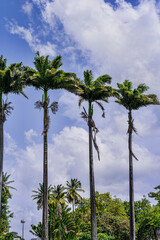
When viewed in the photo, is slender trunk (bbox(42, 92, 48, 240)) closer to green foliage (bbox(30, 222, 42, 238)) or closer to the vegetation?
the vegetation

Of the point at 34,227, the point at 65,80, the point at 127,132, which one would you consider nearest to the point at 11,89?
the point at 65,80

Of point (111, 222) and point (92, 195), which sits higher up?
point (92, 195)

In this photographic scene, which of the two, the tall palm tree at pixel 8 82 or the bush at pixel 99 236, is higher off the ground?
the tall palm tree at pixel 8 82

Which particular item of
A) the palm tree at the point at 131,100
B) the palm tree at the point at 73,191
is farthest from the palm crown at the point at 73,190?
the palm tree at the point at 131,100

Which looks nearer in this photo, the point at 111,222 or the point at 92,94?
the point at 92,94

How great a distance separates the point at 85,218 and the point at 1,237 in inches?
519

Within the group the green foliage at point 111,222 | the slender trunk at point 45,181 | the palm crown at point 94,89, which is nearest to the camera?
the slender trunk at point 45,181

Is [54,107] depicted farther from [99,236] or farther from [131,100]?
[99,236]

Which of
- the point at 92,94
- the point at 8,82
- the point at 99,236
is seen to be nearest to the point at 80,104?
the point at 92,94

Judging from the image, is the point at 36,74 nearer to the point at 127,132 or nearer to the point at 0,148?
the point at 0,148

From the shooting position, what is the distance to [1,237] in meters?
44.1

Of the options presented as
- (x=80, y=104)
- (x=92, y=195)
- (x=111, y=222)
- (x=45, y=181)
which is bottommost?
(x=111, y=222)

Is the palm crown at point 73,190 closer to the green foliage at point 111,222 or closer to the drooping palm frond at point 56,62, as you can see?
the green foliage at point 111,222

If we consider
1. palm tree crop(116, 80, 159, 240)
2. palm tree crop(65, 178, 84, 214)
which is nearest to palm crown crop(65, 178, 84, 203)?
palm tree crop(65, 178, 84, 214)
